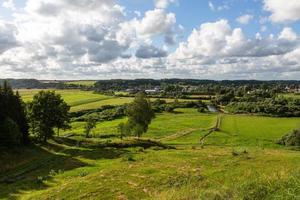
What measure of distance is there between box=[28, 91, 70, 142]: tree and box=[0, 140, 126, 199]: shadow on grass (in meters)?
3.34

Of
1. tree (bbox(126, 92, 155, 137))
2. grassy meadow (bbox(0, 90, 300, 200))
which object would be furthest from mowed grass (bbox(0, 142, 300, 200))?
tree (bbox(126, 92, 155, 137))

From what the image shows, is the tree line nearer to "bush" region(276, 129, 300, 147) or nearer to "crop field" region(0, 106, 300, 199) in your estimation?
"crop field" region(0, 106, 300, 199)

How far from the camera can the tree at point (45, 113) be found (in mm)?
76875

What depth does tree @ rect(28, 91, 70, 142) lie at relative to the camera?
76875mm

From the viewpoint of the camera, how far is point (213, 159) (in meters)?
52.1

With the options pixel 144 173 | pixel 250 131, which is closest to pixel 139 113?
pixel 250 131

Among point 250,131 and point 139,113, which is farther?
point 250,131

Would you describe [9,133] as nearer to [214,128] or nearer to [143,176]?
[143,176]

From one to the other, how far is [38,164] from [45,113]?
24.5 meters

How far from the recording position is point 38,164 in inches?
2186

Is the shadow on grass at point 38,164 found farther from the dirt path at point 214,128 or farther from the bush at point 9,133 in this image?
the dirt path at point 214,128

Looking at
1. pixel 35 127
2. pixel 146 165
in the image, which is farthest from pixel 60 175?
pixel 35 127

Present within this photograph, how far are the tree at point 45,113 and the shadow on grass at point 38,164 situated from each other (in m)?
3.34

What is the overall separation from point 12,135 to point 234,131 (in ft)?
230
